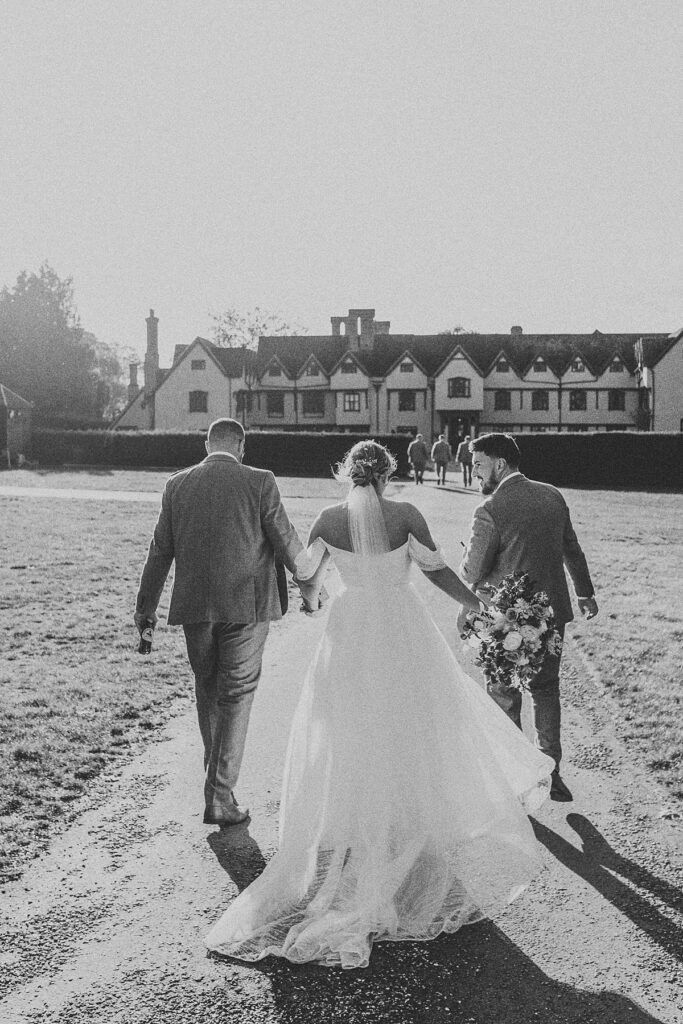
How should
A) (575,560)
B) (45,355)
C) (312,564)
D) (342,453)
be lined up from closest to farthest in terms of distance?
(312,564) < (575,560) < (342,453) < (45,355)

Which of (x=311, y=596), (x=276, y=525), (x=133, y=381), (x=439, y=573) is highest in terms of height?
(x=133, y=381)

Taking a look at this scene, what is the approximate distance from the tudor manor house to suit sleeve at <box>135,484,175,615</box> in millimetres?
60265

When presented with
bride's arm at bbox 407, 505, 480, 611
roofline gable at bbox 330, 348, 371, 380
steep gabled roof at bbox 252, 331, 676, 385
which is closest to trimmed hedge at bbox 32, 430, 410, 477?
roofline gable at bbox 330, 348, 371, 380

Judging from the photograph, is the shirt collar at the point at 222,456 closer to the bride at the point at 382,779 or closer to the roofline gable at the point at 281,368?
the bride at the point at 382,779

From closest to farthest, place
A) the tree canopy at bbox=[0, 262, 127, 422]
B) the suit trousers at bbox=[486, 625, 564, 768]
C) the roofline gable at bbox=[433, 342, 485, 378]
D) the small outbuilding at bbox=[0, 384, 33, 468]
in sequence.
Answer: the suit trousers at bbox=[486, 625, 564, 768] < the small outbuilding at bbox=[0, 384, 33, 468] < the roofline gable at bbox=[433, 342, 485, 378] < the tree canopy at bbox=[0, 262, 127, 422]

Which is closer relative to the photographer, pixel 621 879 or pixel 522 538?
pixel 621 879

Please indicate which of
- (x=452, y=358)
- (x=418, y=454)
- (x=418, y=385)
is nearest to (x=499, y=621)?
(x=418, y=454)

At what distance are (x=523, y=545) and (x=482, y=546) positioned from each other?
0.86 ft

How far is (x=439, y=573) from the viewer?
205 inches

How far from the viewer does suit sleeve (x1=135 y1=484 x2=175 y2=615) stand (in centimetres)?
572

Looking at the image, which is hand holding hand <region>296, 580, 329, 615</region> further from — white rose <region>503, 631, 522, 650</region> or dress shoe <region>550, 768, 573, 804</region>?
dress shoe <region>550, 768, 573, 804</region>

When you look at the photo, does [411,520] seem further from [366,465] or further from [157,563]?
[157,563]

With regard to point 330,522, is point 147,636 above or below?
below

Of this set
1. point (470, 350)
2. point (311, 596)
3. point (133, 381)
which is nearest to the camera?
point (311, 596)
